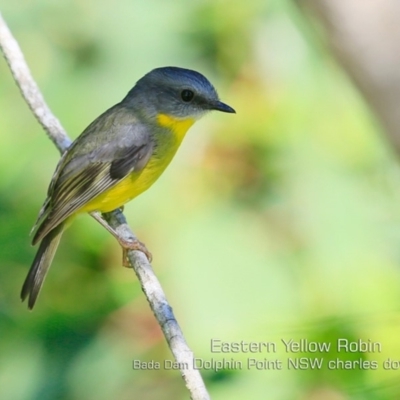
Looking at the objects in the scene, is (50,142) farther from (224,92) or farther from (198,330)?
(198,330)

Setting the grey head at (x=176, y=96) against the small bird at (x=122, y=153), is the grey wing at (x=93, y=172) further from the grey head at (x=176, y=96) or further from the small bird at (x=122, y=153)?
the grey head at (x=176, y=96)

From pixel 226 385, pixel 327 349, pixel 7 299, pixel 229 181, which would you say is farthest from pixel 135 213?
pixel 327 349

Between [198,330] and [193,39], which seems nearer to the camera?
[198,330]

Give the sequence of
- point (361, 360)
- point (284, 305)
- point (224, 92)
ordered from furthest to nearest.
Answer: point (224, 92), point (284, 305), point (361, 360)

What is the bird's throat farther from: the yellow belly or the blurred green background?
the blurred green background

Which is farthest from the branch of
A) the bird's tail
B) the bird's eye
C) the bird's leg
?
the bird's eye

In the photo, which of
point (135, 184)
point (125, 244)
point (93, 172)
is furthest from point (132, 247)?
point (93, 172)

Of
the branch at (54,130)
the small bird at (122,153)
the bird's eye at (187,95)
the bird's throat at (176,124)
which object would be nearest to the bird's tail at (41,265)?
the small bird at (122,153)
